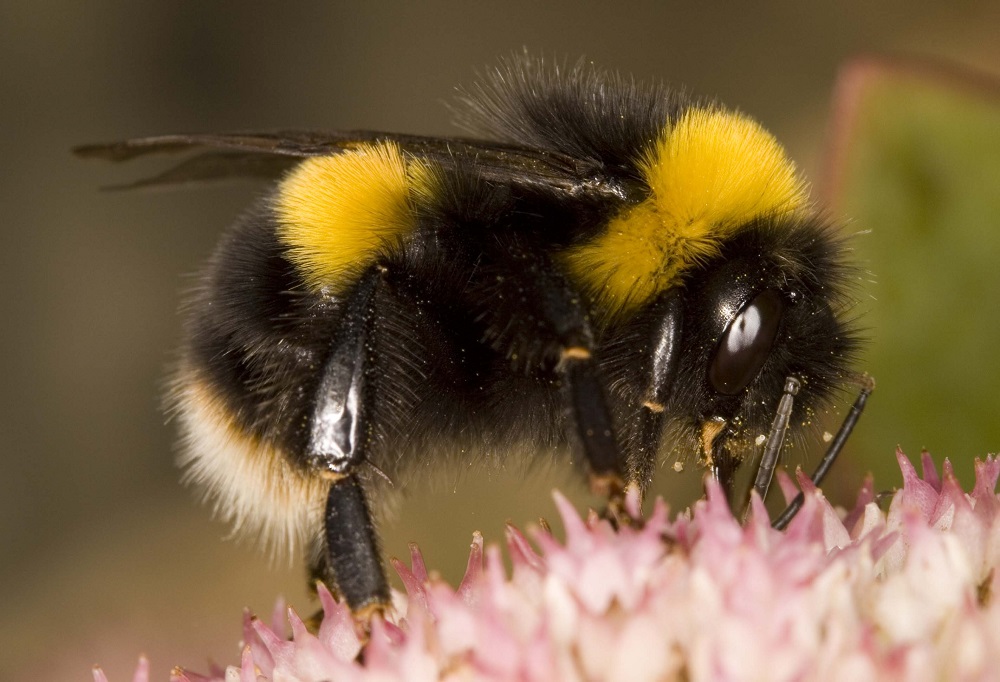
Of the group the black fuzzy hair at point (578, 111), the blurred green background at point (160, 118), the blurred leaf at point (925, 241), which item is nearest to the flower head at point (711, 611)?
the black fuzzy hair at point (578, 111)

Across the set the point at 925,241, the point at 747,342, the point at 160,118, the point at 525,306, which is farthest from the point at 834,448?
the point at 160,118

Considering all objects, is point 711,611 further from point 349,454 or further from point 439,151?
point 439,151

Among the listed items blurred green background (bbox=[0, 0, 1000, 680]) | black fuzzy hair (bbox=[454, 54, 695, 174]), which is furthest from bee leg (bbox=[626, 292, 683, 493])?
blurred green background (bbox=[0, 0, 1000, 680])

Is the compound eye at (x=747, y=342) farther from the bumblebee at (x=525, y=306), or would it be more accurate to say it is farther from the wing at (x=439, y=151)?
the wing at (x=439, y=151)

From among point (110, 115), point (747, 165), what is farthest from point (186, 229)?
point (747, 165)

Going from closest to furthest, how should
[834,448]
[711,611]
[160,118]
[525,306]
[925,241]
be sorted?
[711,611] → [525,306] → [834,448] → [925,241] → [160,118]

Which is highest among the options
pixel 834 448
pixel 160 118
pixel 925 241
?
pixel 925 241
